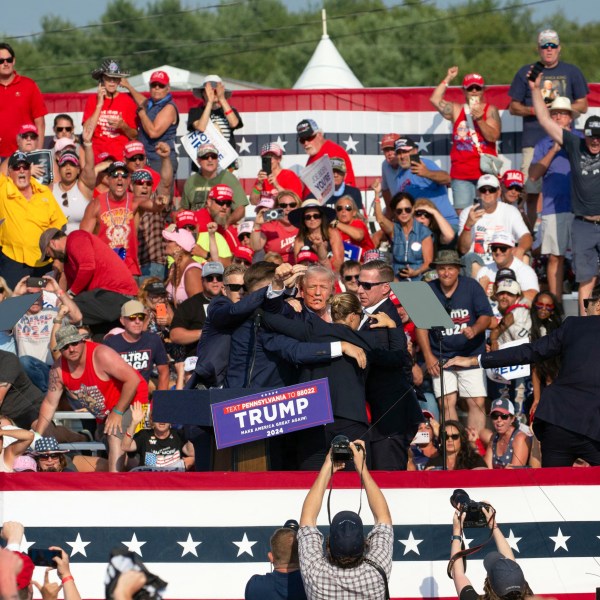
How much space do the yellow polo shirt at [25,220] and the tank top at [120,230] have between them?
0.46m

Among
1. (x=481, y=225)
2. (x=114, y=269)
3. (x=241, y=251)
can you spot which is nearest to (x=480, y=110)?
(x=481, y=225)

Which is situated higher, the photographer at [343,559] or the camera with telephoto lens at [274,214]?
the camera with telephoto lens at [274,214]

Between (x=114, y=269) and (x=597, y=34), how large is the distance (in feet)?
214

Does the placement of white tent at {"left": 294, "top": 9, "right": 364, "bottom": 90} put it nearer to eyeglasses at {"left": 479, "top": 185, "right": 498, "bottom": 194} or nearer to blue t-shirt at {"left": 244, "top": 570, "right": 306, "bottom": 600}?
eyeglasses at {"left": 479, "top": 185, "right": 498, "bottom": 194}

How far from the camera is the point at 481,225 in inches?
562

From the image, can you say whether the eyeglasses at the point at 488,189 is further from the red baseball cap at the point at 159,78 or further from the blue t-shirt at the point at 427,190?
the red baseball cap at the point at 159,78

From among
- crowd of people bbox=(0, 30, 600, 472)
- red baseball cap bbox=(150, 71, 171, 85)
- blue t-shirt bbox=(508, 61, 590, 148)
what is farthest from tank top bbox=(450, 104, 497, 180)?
red baseball cap bbox=(150, 71, 171, 85)

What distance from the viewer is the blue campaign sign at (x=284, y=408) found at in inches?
344

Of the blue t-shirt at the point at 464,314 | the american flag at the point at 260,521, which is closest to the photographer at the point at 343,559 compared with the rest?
the american flag at the point at 260,521

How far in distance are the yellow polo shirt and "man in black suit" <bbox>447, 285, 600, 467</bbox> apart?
6.11 meters

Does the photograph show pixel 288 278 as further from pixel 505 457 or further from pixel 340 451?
pixel 505 457

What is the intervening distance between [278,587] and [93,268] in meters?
6.35

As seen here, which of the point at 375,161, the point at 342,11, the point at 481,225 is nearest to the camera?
the point at 481,225

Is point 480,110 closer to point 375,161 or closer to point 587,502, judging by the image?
point 375,161
